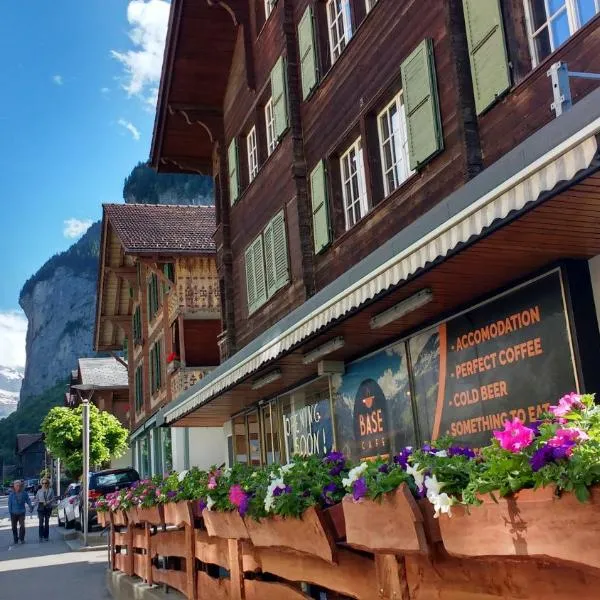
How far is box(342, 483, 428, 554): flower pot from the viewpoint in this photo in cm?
331

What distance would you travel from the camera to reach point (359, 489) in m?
3.66

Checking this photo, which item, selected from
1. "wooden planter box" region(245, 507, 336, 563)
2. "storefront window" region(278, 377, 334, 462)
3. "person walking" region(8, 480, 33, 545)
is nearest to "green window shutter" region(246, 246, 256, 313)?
"storefront window" region(278, 377, 334, 462)

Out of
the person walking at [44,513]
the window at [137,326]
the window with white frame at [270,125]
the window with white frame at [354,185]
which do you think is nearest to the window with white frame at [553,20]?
the window with white frame at [354,185]

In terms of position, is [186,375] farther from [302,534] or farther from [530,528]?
[530,528]

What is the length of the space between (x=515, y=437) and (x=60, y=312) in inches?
6600

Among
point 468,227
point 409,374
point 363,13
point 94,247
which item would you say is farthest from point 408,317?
point 94,247

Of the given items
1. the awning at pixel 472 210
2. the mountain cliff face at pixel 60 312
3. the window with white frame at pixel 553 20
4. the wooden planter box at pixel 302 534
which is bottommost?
the wooden planter box at pixel 302 534

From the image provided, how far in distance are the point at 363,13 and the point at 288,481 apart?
27.8 feet

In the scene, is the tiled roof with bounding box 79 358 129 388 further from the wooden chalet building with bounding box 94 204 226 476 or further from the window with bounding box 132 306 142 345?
the wooden chalet building with bounding box 94 204 226 476

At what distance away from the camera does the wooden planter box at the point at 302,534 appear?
13.5 ft

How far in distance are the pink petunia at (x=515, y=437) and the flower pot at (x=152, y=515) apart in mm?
6097

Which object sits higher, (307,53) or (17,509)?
(307,53)

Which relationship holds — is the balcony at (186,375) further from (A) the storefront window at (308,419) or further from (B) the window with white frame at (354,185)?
(B) the window with white frame at (354,185)

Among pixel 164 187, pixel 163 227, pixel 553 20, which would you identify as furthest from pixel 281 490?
pixel 164 187
